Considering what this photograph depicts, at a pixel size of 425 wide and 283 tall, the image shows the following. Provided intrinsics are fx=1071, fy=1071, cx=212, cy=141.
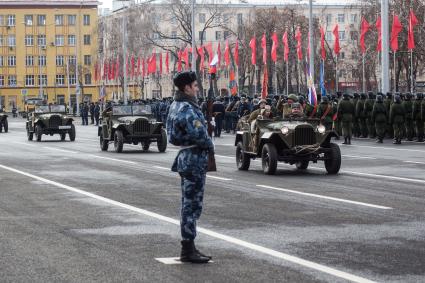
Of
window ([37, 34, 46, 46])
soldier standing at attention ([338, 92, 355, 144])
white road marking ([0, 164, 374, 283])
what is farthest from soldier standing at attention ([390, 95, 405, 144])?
window ([37, 34, 46, 46])

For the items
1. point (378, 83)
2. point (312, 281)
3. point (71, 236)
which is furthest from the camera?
point (378, 83)

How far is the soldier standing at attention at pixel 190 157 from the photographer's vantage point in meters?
10.3

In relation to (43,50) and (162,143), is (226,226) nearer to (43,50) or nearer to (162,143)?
(162,143)

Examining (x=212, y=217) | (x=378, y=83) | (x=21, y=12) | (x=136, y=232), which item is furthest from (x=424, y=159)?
(x=21, y=12)

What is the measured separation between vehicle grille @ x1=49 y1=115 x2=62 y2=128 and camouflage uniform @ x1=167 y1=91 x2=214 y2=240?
128 ft

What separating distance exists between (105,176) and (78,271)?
13.2m

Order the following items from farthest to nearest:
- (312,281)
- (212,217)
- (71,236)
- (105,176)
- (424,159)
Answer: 1. (424,159)
2. (105,176)
3. (212,217)
4. (71,236)
5. (312,281)

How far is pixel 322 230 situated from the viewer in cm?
1261

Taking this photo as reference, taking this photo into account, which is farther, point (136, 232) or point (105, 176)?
point (105, 176)

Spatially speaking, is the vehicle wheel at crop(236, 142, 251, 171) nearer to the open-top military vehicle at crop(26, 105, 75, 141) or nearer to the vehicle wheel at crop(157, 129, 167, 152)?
the vehicle wheel at crop(157, 129, 167, 152)

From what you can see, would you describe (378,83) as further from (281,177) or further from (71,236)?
(71,236)

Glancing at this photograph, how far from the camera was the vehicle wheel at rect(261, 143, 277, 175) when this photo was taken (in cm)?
2241

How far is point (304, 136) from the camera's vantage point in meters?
22.8

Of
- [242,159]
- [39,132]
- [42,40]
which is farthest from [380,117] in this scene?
[42,40]
